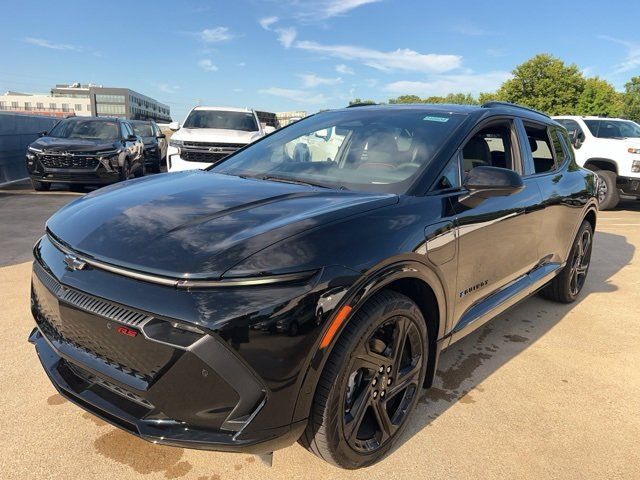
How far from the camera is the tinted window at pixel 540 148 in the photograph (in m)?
3.68

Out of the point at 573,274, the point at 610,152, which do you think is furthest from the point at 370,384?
the point at 610,152

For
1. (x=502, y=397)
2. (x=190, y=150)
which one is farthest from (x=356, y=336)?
(x=190, y=150)

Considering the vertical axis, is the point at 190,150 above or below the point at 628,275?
above

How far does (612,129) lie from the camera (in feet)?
35.3

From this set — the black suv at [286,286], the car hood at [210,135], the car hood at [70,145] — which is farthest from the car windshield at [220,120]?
the black suv at [286,286]

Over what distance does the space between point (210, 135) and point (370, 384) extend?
8.28 m

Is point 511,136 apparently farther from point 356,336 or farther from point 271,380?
point 271,380

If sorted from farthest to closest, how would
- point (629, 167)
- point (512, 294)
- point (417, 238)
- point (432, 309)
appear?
point (629, 167) < point (512, 294) < point (432, 309) < point (417, 238)

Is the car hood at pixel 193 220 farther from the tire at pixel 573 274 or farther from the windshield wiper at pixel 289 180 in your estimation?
the tire at pixel 573 274

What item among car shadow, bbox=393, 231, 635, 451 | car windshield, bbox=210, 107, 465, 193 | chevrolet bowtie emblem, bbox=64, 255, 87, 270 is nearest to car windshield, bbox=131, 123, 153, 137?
car windshield, bbox=210, 107, 465, 193

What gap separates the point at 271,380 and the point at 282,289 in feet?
1.03

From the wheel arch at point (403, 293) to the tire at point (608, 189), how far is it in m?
9.79

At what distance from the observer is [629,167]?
1017 cm

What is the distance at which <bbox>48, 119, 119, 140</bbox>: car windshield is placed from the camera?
10.2m
